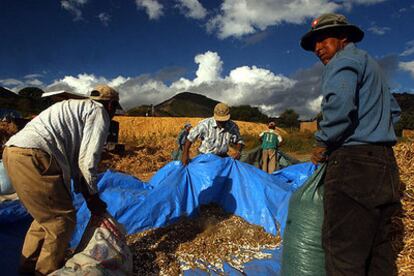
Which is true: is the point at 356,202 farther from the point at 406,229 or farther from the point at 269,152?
the point at 269,152

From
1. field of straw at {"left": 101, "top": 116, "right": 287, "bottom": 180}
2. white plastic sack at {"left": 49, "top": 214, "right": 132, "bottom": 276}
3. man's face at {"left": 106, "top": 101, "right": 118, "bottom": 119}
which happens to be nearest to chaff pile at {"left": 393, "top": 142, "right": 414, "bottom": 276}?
white plastic sack at {"left": 49, "top": 214, "right": 132, "bottom": 276}

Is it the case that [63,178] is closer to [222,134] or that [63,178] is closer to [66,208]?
[66,208]

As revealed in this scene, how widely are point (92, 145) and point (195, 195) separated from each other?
7.16ft

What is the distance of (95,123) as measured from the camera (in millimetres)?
2414

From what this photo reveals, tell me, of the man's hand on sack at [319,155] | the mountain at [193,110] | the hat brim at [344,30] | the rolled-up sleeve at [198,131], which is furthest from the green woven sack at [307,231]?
the mountain at [193,110]

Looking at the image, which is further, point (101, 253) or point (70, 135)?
point (70, 135)

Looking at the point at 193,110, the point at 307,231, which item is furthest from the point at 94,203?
the point at 193,110

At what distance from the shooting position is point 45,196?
228 cm

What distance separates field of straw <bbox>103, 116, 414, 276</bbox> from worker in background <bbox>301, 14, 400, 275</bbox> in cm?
72

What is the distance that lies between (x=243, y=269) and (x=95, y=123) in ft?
5.84

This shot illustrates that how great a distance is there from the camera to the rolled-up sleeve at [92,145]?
2355mm

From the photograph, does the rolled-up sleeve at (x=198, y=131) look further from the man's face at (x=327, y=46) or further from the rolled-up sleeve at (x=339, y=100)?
the rolled-up sleeve at (x=339, y=100)

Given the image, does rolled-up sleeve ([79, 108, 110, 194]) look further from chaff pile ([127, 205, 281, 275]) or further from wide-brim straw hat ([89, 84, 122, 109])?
chaff pile ([127, 205, 281, 275])

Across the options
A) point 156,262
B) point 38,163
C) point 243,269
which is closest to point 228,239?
point 243,269
